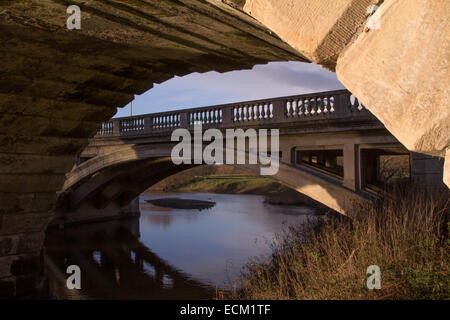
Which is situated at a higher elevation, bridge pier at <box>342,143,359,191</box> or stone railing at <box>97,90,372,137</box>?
stone railing at <box>97,90,372,137</box>

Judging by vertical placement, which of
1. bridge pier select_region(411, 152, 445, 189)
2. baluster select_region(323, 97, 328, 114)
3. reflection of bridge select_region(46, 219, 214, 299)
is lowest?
reflection of bridge select_region(46, 219, 214, 299)

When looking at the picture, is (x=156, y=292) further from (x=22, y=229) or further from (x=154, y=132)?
(x=154, y=132)

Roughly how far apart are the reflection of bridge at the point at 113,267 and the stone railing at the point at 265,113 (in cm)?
438

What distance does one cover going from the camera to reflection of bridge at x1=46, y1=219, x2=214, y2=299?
397 inches

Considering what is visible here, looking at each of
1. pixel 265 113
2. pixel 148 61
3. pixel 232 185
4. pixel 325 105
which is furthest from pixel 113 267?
pixel 232 185

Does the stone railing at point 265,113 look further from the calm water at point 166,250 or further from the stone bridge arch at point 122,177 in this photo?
the calm water at point 166,250

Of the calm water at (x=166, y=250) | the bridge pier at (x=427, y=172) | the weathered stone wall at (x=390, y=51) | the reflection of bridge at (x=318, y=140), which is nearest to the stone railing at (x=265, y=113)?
the reflection of bridge at (x=318, y=140)

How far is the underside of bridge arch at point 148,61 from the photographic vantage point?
59.5 inches

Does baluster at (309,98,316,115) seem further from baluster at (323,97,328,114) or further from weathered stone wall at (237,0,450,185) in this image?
weathered stone wall at (237,0,450,185)

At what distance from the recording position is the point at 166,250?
14508 millimetres

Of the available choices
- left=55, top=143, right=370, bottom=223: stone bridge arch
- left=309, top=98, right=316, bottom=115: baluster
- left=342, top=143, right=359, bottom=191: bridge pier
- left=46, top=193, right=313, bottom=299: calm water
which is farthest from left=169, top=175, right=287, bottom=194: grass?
left=342, top=143, right=359, bottom=191: bridge pier

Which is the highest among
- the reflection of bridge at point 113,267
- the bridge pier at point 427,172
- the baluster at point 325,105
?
the baluster at point 325,105

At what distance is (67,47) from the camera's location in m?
4.45

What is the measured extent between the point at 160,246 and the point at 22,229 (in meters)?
8.18
